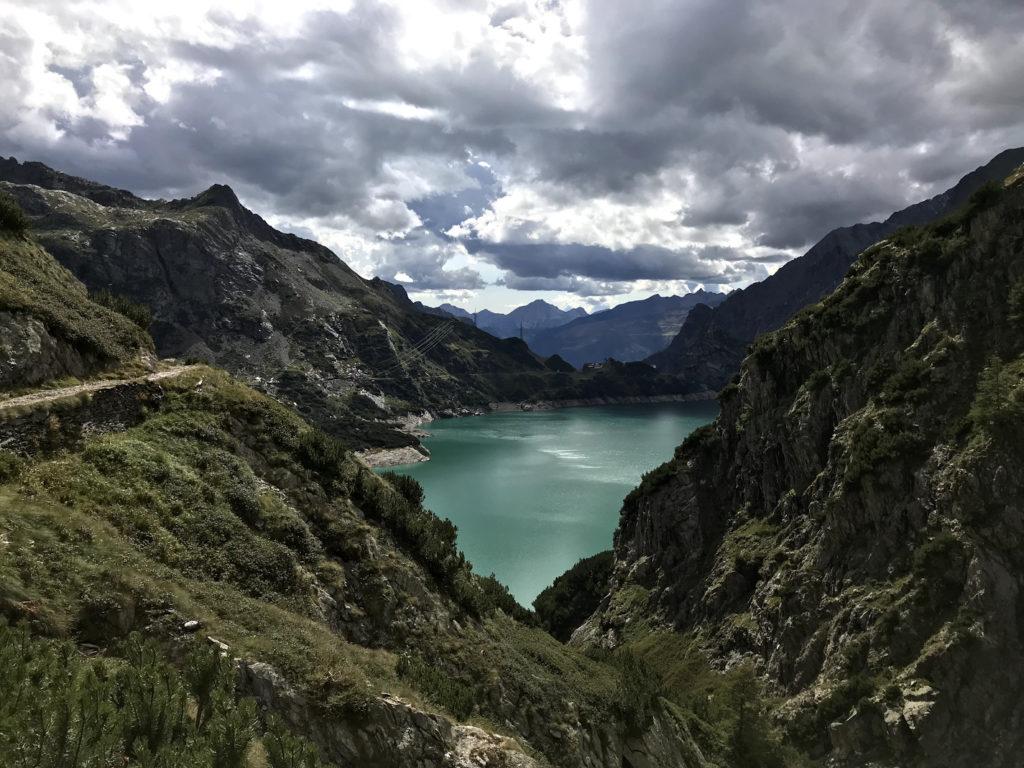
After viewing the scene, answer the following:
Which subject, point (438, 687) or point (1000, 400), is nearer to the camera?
point (438, 687)

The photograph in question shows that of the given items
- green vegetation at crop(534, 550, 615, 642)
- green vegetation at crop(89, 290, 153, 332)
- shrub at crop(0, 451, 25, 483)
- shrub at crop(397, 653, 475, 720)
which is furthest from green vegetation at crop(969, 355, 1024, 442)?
green vegetation at crop(89, 290, 153, 332)

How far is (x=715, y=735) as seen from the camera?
38.9 m

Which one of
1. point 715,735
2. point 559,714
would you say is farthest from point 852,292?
point 559,714

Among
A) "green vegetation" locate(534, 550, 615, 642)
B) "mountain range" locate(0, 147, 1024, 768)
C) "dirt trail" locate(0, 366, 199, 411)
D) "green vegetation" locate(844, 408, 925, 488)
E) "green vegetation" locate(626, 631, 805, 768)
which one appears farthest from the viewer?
"green vegetation" locate(534, 550, 615, 642)

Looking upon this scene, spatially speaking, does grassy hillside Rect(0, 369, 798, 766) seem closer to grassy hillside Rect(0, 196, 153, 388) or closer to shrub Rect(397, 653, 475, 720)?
shrub Rect(397, 653, 475, 720)

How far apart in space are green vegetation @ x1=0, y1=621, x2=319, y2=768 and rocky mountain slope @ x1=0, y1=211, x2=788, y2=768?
0.16ft

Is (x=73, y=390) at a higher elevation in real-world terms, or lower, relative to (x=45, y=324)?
lower

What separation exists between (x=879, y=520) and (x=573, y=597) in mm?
41868

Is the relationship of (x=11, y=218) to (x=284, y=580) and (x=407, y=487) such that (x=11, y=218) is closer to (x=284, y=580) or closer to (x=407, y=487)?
(x=407, y=487)

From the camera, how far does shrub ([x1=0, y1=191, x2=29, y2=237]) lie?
37.4 m

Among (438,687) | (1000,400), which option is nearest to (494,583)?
(438,687)

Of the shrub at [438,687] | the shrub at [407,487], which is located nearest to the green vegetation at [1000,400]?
the shrub at [407,487]

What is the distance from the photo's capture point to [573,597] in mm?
81375

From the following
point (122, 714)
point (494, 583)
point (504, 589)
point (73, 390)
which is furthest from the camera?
point (504, 589)
